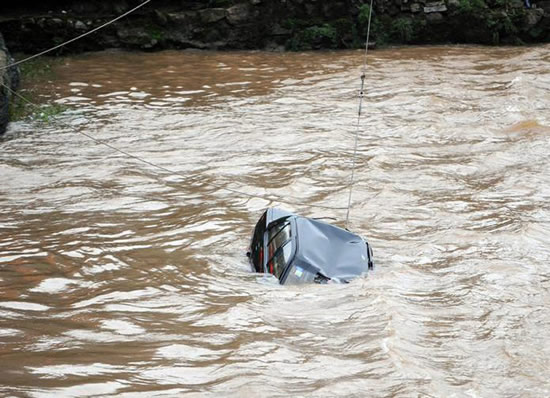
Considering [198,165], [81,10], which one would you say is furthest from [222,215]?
[81,10]

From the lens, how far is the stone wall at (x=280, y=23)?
72.7ft

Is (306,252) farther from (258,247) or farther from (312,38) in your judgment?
(312,38)

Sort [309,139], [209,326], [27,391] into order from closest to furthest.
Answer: [27,391], [209,326], [309,139]

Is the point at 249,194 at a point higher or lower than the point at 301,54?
lower

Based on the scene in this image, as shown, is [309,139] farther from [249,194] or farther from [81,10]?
[81,10]

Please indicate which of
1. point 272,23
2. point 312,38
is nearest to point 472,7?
point 312,38

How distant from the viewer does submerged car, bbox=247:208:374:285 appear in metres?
8.14

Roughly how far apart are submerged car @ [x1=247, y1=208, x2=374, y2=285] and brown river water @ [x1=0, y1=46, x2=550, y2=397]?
18 cm

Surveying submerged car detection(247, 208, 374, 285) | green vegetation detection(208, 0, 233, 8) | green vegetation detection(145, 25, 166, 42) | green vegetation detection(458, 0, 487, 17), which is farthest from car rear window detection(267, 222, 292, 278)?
green vegetation detection(458, 0, 487, 17)

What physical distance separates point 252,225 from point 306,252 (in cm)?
238

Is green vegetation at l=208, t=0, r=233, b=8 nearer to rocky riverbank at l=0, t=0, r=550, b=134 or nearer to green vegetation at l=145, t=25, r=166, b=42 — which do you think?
rocky riverbank at l=0, t=0, r=550, b=134

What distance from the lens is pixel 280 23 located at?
2291 cm

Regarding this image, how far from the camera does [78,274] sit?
870 cm

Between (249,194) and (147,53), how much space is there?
1146 cm
